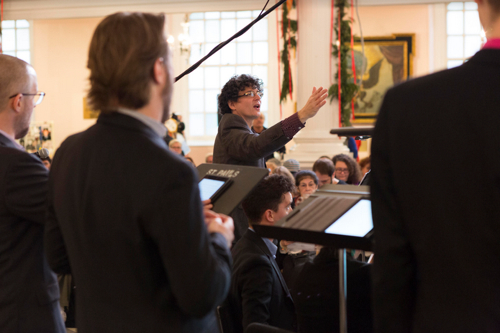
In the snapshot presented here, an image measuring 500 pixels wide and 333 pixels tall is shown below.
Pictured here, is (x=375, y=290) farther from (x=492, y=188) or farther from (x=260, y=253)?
(x=260, y=253)

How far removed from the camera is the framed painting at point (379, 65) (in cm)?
902

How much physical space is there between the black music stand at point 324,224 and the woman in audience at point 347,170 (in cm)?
338

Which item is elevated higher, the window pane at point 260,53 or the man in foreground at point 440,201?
the window pane at point 260,53

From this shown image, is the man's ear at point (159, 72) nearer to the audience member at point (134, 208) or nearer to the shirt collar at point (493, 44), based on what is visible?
the audience member at point (134, 208)

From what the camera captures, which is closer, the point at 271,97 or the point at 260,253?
the point at 260,253

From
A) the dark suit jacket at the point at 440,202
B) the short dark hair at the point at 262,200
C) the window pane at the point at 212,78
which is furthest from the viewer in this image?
the window pane at the point at 212,78

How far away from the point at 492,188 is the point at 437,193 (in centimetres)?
8

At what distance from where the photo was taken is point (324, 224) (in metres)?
1.05

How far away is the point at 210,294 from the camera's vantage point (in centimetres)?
92

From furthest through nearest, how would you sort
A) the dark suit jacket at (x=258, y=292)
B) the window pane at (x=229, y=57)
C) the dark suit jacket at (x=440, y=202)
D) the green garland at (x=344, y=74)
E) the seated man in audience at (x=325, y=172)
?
the window pane at (x=229, y=57) → the green garland at (x=344, y=74) → the seated man in audience at (x=325, y=172) → the dark suit jacket at (x=258, y=292) → the dark suit jacket at (x=440, y=202)

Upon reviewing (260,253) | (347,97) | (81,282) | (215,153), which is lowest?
(260,253)

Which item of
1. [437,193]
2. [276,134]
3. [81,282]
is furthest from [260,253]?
[437,193]

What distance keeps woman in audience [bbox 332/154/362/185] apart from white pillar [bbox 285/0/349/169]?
2.71 ft

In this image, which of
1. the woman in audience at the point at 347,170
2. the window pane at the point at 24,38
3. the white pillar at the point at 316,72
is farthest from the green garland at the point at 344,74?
the window pane at the point at 24,38
